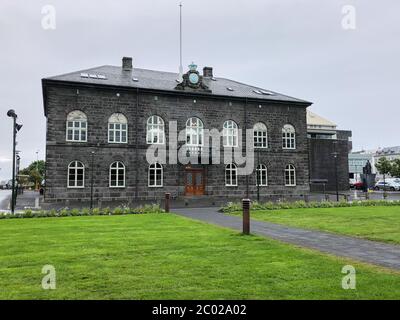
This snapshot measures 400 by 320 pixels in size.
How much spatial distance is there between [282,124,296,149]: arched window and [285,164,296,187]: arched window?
2.01m

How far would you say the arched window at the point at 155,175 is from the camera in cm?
3200

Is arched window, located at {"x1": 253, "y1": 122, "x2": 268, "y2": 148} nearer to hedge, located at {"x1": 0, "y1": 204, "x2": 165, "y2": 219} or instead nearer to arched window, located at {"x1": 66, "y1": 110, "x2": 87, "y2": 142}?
arched window, located at {"x1": 66, "y1": 110, "x2": 87, "y2": 142}

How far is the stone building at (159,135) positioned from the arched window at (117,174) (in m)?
0.08

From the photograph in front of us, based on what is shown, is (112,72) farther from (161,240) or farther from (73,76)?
(161,240)

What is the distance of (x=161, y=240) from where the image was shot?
407 inches

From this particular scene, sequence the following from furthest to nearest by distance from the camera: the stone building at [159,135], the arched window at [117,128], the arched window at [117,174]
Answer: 1. the arched window at [117,128]
2. the arched window at [117,174]
3. the stone building at [159,135]

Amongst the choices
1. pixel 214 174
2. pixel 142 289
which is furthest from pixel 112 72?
pixel 142 289

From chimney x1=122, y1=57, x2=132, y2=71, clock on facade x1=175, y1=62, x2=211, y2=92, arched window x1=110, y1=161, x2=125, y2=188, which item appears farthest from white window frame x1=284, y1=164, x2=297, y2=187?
chimney x1=122, y1=57, x2=132, y2=71

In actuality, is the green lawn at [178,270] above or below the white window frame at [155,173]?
below

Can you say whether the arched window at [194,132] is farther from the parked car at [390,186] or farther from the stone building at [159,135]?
the parked car at [390,186]

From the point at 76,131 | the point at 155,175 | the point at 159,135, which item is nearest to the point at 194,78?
the point at 159,135

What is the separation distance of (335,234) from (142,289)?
327 inches

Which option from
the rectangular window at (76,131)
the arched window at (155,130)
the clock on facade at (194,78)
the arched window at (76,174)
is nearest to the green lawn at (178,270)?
the arched window at (76,174)

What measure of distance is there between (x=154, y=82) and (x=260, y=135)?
11154 millimetres
